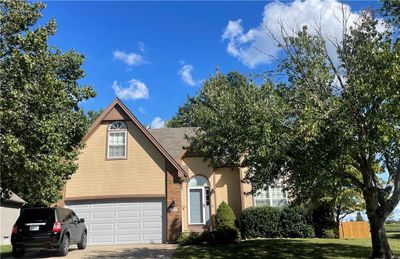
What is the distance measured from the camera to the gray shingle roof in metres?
27.0

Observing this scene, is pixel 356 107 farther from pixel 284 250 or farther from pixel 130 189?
pixel 130 189

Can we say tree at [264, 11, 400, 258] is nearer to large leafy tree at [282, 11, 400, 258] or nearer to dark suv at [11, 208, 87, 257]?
large leafy tree at [282, 11, 400, 258]

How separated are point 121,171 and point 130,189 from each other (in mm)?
1159

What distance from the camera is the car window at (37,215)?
55.6 ft

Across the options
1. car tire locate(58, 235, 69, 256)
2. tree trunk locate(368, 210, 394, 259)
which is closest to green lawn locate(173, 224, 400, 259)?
tree trunk locate(368, 210, 394, 259)

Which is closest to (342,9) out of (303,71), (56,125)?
(303,71)

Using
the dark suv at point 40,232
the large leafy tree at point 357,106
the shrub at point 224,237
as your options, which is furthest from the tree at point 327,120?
the dark suv at point 40,232

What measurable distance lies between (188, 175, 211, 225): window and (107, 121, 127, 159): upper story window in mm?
4664

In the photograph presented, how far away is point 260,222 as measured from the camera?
81.5ft

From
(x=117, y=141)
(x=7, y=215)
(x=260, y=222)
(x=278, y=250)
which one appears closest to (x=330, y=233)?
(x=260, y=222)

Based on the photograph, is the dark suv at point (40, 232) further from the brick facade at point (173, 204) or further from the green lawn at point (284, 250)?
the brick facade at point (173, 204)

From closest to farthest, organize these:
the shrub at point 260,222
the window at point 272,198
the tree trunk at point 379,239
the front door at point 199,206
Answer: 1. the tree trunk at point 379,239
2. the shrub at point 260,222
3. the front door at point 199,206
4. the window at point 272,198

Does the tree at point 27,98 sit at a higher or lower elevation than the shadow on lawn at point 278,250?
higher

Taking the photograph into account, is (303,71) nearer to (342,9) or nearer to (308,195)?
(342,9)
